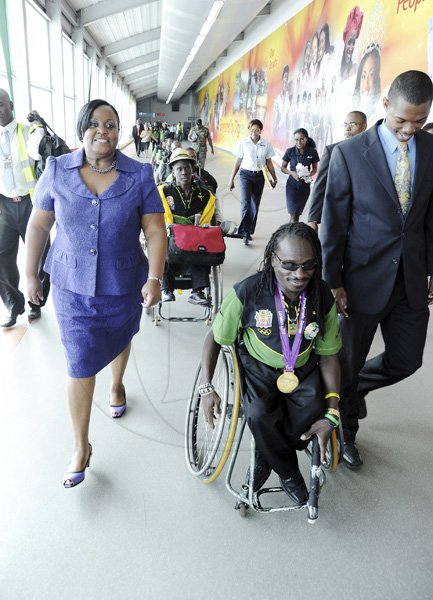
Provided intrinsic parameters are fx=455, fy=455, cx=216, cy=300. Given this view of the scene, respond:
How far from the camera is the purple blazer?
5.25 ft

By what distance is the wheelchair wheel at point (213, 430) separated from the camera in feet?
5.02

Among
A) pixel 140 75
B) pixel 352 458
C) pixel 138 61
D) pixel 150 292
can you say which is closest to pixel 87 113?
pixel 150 292

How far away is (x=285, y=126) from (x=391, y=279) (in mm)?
10547

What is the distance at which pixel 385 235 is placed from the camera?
1695mm

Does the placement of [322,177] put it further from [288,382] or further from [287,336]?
[288,382]

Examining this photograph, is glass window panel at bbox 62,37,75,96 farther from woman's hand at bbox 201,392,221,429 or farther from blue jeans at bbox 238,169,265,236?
→ woman's hand at bbox 201,392,221,429

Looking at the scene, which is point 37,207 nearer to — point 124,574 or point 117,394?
point 117,394

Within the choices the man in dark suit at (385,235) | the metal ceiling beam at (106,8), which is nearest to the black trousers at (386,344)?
the man in dark suit at (385,235)

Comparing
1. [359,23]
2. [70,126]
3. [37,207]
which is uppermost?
[359,23]

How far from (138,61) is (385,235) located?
22.4m

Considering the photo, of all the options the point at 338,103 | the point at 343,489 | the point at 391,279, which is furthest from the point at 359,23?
the point at 343,489

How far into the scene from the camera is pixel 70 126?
1172cm

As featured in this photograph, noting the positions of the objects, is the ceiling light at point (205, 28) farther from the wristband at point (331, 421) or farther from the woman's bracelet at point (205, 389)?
Result: the wristband at point (331, 421)

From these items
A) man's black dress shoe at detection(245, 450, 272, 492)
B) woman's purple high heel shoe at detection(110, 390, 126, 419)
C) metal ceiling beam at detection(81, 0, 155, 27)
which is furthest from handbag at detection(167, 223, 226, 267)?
metal ceiling beam at detection(81, 0, 155, 27)
